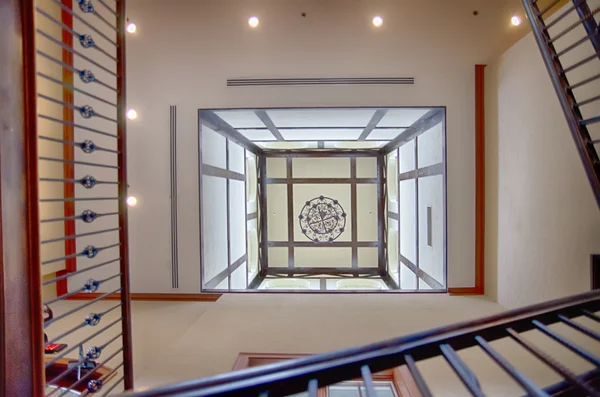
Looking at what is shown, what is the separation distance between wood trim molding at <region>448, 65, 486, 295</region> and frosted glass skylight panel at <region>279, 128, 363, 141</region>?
2.10 m

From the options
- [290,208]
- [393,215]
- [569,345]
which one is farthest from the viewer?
[290,208]

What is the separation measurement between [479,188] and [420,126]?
1562mm

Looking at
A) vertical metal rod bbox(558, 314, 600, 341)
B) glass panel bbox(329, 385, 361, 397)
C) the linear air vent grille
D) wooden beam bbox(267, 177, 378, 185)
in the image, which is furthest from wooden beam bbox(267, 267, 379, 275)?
vertical metal rod bbox(558, 314, 600, 341)

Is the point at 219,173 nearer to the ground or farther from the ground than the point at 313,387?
farther from the ground

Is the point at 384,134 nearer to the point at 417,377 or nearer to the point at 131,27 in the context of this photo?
the point at 131,27

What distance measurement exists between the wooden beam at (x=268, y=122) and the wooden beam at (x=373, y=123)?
150cm

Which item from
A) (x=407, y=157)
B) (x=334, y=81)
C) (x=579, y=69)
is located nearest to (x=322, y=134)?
(x=407, y=157)

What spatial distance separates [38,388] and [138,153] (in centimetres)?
321

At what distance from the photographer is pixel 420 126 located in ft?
16.7

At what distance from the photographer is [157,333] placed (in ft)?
10.7

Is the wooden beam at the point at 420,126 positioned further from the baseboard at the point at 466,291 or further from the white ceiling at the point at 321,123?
the baseboard at the point at 466,291

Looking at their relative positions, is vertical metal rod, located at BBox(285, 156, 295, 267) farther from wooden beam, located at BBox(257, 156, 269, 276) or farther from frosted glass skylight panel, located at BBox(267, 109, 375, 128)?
frosted glass skylight panel, located at BBox(267, 109, 375, 128)

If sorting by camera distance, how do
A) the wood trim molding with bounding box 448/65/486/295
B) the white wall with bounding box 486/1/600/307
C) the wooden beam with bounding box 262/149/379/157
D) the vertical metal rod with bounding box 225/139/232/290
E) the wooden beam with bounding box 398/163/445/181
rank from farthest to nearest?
the wooden beam with bounding box 262/149/379/157 → the vertical metal rod with bounding box 225/139/232/290 → the wooden beam with bounding box 398/163/445/181 → the wood trim molding with bounding box 448/65/486/295 → the white wall with bounding box 486/1/600/307

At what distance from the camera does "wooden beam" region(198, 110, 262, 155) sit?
427 cm
